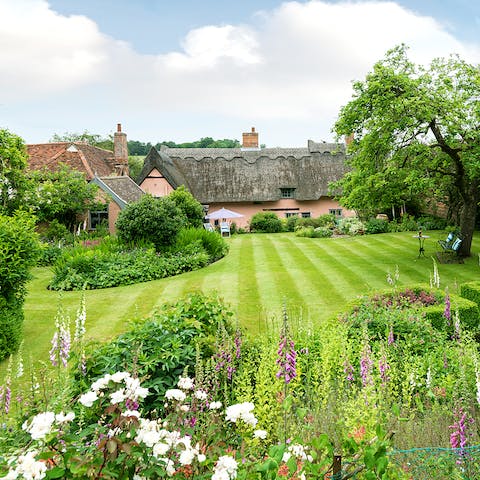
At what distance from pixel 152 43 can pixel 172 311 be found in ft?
32.5

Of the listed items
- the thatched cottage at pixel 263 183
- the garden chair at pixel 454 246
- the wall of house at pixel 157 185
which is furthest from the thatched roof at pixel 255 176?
the garden chair at pixel 454 246

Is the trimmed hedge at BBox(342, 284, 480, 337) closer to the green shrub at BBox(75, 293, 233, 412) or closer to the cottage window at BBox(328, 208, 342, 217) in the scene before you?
the green shrub at BBox(75, 293, 233, 412)

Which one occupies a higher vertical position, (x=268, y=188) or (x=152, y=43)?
(x=152, y=43)

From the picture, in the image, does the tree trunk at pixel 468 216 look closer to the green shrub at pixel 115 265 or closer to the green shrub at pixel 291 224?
the green shrub at pixel 115 265

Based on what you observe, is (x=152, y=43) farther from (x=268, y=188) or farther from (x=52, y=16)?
(x=268, y=188)

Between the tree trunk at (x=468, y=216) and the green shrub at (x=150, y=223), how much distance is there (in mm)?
11050

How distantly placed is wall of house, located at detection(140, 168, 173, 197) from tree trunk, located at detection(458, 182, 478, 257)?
22.9m

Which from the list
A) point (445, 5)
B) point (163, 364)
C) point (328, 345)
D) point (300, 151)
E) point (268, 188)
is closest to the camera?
point (163, 364)

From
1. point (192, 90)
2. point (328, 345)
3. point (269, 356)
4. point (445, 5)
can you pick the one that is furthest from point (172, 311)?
point (192, 90)

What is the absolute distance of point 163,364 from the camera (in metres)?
5.01

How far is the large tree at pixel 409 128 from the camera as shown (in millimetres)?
14543

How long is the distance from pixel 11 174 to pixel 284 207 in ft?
74.9

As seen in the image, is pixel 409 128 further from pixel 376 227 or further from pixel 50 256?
pixel 50 256

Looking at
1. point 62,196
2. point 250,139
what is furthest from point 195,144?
point 62,196
